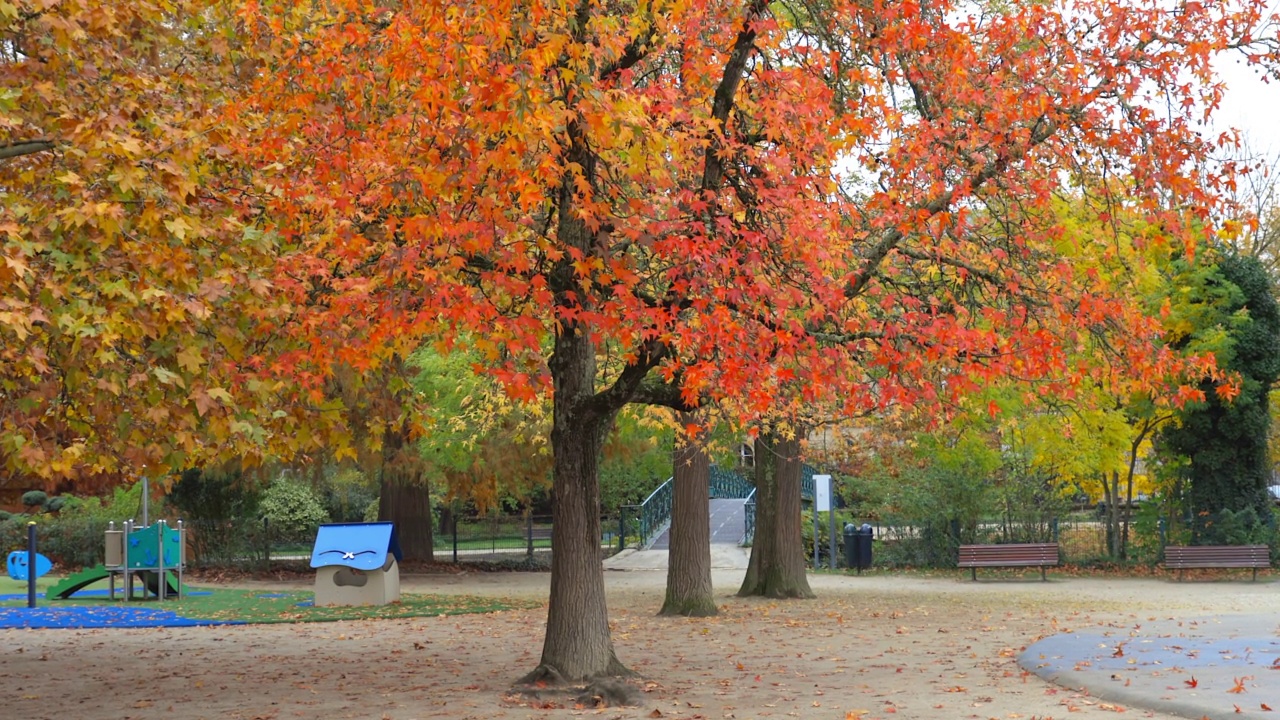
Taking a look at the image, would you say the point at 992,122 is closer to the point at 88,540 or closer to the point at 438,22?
the point at 438,22

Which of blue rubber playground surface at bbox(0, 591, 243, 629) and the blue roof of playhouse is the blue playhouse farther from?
blue rubber playground surface at bbox(0, 591, 243, 629)

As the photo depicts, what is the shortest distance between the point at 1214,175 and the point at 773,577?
38.9 feet

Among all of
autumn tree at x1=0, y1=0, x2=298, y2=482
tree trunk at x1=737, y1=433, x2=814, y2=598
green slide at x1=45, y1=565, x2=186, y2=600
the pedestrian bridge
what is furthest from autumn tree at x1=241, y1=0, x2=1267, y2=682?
the pedestrian bridge

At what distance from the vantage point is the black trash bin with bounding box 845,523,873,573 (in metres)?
28.6

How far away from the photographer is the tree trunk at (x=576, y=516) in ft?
37.3

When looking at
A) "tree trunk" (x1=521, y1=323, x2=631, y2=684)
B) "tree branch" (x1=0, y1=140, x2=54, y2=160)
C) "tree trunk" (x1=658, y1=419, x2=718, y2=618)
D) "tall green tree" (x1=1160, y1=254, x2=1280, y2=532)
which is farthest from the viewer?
"tall green tree" (x1=1160, y1=254, x2=1280, y2=532)

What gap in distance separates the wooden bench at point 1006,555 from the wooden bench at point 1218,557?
2.20 metres

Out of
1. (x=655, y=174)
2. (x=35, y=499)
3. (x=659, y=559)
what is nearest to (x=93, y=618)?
(x=655, y=174)

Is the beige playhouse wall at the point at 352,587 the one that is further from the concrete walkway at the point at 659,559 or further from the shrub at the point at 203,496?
the shrub at the point at 203,496

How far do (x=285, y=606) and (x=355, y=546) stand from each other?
1435 mm

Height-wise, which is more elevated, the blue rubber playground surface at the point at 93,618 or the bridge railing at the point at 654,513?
the bridge railing at the point at 654,513

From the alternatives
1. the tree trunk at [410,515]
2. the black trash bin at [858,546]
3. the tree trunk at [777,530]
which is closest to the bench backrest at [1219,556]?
the black trash bin at [858,546]

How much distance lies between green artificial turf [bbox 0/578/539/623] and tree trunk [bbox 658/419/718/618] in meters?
3.21

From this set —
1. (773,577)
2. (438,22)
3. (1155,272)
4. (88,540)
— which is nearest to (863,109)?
(438,22)
